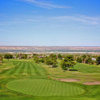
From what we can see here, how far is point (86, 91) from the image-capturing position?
38.5 metres

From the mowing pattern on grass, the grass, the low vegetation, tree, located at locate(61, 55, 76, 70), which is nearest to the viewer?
the grass

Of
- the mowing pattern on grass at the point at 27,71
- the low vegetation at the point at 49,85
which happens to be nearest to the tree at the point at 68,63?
the low vegetation at the point at 49,85

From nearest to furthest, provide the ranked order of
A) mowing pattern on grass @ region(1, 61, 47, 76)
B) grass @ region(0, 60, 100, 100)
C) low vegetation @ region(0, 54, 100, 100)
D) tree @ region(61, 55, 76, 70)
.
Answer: grass @ region(0, 60, 100, 100)
low vegetation @ region(0, 54, 100, 100)
mowing pattern on grass @ region(1, 61, 47, 76)
tree @ region(61, 55, 76, 70)

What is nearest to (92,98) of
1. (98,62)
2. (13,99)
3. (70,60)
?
(13,99)

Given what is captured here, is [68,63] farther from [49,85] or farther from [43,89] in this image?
[43,89]

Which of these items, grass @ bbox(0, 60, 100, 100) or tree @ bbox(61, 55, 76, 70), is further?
tree @ bbox(61, 55, 76, 70)

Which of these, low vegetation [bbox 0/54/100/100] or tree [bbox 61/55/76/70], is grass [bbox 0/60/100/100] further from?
tree [bbox 61/55/76/70]

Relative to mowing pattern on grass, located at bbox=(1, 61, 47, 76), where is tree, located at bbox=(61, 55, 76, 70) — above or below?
above

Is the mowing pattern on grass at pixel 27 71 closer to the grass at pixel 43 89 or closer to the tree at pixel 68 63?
the grass at pixel 43 89

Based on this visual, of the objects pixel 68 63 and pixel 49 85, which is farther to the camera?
pixel 68 63

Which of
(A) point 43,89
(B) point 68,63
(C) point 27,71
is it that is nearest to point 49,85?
(A) point 43,89

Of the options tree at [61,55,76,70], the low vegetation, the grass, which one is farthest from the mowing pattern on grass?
tree at [61,55,76,70]

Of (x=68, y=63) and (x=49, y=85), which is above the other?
(x=68, y=63)

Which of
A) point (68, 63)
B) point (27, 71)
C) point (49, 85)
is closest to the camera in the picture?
point (49, 85)
